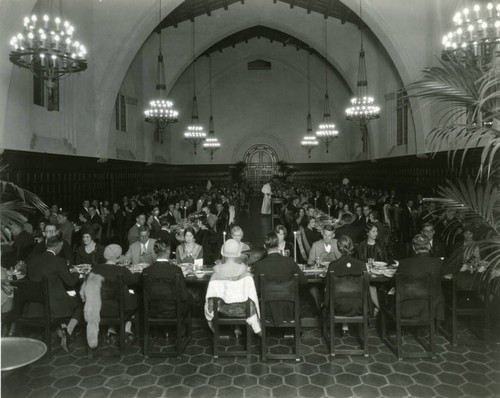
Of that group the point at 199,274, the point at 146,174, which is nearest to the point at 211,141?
the point at 146,174

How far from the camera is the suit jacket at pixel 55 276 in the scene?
503cm

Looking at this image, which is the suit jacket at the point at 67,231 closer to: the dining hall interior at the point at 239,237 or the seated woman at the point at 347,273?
the dining hall interior at the point at 239,237

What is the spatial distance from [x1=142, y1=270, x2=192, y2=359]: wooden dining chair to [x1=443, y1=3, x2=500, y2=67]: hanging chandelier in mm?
5388

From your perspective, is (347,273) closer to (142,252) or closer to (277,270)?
(277,270)

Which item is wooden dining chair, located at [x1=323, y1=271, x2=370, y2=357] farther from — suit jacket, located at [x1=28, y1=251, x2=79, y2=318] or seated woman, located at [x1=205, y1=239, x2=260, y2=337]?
suit jacket, located at [x1=28, y1=251, x2=79, y2=318]

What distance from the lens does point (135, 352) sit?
5227 mm

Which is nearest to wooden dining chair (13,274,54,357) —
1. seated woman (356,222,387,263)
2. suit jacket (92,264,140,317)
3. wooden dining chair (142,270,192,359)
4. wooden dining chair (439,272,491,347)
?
suit jacket (92,264,140,317)

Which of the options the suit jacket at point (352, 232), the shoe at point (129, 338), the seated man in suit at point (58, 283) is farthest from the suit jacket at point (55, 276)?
the suit jacket at point (352, 232)

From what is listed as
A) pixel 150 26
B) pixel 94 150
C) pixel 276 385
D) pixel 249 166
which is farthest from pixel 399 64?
pixel 249 166

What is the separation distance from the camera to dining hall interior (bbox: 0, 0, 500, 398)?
4367mm

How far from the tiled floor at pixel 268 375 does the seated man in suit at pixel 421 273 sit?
52cm

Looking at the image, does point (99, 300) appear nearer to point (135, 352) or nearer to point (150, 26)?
point (135, 352)

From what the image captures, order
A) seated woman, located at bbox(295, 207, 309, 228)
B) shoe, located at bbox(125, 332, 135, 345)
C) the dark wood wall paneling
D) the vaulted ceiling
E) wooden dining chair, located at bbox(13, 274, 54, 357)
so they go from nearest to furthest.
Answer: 1. wooden dining chair, located at bbox(13, 274, 54, 357)
2. shoe, located at bbox(125, 332, 135, 345)
3. seated woman, located at bbox(295, 207, 309, 228)
4. the dark wood wall paneling
5. the vaulted ceiling

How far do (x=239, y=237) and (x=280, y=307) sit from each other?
1.56 meters
